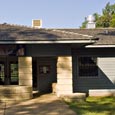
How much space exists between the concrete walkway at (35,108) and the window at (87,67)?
217 inches

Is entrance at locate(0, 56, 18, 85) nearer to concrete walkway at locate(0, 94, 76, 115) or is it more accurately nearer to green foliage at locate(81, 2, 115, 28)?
concrete walkway at locate(0, 94, 76, 115)

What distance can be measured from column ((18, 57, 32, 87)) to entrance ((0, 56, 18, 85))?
448 cm

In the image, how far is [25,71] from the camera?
18828 millimetres

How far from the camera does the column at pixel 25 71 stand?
18.8 metres

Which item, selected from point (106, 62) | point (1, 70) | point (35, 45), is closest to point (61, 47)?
point (35, 45)

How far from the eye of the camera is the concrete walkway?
532 inches

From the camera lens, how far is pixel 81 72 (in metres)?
22.4

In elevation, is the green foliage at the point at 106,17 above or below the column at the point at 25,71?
above

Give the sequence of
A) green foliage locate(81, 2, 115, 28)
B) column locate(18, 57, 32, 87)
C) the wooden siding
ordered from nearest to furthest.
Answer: column locate(18, 57, 32, 87) → the wooden siding → green foliage locate(81, 2, 115, 28)

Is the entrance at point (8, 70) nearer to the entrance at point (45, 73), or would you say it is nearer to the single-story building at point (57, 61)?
the single-story building at point (57, 61)

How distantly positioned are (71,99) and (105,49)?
5806mm

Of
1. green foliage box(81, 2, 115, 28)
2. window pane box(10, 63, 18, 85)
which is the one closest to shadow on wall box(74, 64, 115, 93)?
window pane box(10, 63, 18, 85)

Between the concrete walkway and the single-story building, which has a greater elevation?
the single-story building

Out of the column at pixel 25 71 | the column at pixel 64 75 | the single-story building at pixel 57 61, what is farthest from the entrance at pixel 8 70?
the column at pixel 64 75
